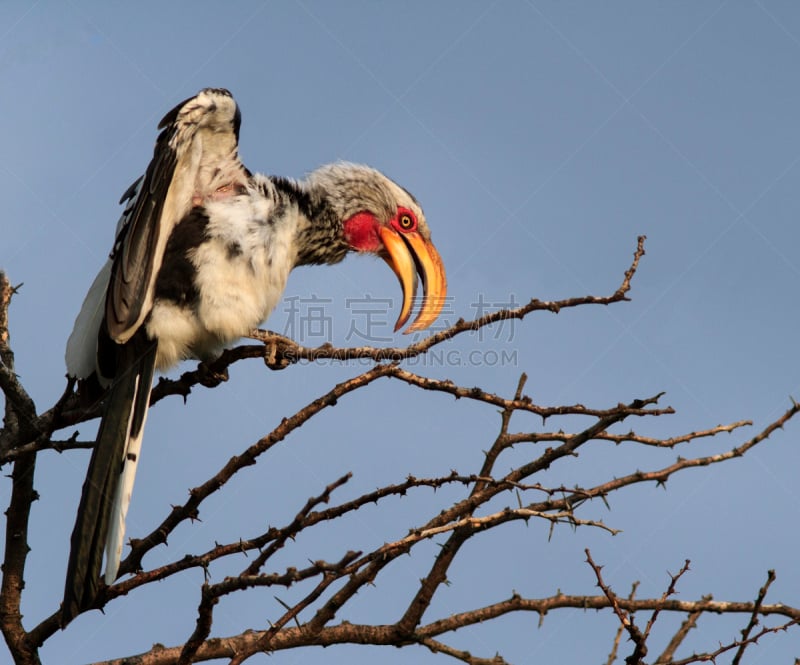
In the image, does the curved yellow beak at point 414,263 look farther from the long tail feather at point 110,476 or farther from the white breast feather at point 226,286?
the long tail feather at point 110,476

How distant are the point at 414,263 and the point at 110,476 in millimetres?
1818

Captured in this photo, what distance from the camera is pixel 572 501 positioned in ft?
8.87

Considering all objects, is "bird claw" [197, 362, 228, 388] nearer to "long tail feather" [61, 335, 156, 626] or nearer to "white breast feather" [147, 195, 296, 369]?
"white breast feather" [147, 195, 296, 369]

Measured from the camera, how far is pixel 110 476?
2.90m

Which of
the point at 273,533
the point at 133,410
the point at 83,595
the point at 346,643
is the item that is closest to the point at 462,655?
the point at 346,643

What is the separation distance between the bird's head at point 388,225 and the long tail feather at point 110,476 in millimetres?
1198

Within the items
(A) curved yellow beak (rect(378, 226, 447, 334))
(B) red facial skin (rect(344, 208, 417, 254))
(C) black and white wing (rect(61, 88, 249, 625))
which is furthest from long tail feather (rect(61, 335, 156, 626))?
(A) curved yellow beak (rect(378, 226, 447, 334))

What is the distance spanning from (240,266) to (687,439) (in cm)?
166

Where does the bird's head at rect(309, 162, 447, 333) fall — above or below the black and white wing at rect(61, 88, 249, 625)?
above

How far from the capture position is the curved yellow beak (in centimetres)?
409

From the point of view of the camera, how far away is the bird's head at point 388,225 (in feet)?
13.3

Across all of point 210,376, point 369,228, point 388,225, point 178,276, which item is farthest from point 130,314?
point 388,225

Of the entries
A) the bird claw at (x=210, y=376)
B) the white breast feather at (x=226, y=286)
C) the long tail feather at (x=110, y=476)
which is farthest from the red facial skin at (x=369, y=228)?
the long tail feather at (x=110, y=476)

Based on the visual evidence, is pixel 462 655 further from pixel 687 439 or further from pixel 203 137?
pixel 203 137
